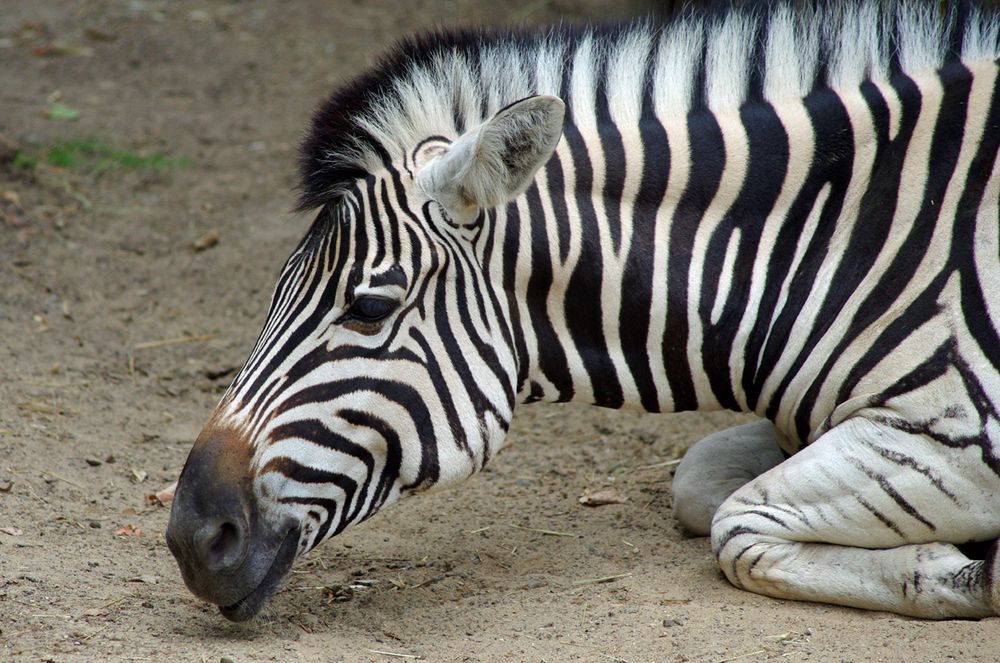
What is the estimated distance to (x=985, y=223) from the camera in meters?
4.55

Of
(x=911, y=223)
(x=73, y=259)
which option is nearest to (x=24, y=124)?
(x=73, y=259)

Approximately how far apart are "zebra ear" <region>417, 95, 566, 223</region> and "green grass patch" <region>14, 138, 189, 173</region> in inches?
267

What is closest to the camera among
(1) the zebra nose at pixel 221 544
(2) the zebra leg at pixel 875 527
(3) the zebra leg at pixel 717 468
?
(1) the zebra nose at pixel 221 544

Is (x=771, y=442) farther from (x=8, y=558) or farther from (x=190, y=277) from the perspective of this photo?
(x=190, y=277)

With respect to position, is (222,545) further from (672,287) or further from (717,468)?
(717,468)

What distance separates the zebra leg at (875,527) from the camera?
4375mm

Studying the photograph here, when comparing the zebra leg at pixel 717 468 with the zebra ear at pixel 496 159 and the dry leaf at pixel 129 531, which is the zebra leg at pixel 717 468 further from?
the dry leaf at pixel 129 531

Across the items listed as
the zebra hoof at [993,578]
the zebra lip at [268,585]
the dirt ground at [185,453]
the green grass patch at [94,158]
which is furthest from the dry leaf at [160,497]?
the green grass patch at [94,158]

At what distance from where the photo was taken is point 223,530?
13.7 ft

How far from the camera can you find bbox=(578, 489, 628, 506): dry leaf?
6059 mm

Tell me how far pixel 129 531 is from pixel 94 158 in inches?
241

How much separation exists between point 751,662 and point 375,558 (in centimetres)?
206

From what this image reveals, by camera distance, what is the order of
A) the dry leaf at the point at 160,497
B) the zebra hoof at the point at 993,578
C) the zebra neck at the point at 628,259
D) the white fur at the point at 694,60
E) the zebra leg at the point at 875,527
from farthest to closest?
1. the dry leaf at the point at 160,497
2. the white fur at the point at 694,60
3. the zebra neck at the point at 628,259
4. the zebra leg at the point at 875,527
5. the zebra hoof at the point at 993,578

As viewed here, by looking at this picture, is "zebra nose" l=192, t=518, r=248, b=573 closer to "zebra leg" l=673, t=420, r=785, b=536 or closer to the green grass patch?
"zebra leg" l=673, t=420, r=785, b=536
